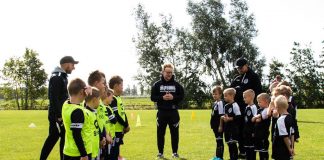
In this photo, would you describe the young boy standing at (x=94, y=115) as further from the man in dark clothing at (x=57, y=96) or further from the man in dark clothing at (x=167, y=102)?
the man in dark clothing at (x=167, y=102)

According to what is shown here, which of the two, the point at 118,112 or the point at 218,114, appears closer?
the point at 118,112

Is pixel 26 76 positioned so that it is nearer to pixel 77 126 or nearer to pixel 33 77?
pixel 33 77

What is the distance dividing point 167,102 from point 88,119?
5.09 meters

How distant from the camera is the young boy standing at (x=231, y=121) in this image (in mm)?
9336

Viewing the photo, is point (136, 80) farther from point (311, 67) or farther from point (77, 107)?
point (77, 107)

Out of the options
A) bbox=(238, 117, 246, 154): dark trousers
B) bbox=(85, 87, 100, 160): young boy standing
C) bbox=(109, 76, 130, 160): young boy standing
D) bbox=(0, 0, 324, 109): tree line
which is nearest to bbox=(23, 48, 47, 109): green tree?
bbox=(0, 0, 324, 109): tree line

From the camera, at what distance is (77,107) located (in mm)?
5891

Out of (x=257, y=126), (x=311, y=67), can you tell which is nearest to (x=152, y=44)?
(x=311, y=67)

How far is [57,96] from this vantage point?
8344 millimetres

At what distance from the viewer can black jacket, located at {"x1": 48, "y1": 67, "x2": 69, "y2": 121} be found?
27.2 ft

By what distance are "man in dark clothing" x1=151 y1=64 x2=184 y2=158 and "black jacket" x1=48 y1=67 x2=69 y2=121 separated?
3.21 meters

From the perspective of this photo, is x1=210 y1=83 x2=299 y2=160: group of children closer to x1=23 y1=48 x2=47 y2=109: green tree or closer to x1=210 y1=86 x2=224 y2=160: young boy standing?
x1=210 y1=86 x2=224 y2=160: young boy standing

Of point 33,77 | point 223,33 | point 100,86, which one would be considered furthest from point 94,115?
point 33,77

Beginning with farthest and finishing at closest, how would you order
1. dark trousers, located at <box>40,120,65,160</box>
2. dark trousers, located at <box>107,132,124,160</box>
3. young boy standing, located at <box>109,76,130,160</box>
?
dark trousers, located at <box>40,120,65,160</box> < dark trousers, located at <box>107,132,124,160</box> < young boy standing, located at <box>109,76,130,160</box>
